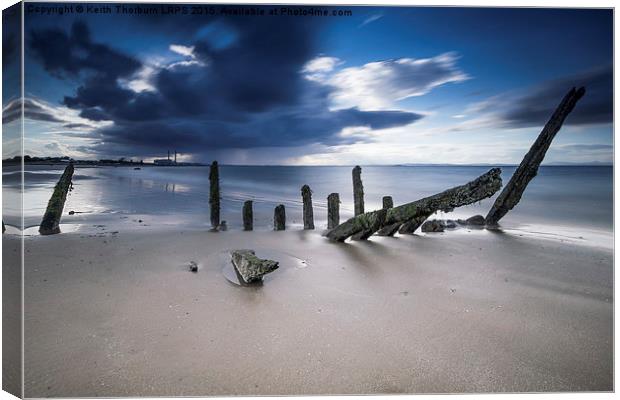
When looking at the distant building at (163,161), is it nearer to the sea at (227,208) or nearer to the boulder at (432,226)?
the sea at (227,208)

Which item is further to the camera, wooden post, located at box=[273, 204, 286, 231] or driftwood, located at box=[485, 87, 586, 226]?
wooden post, located at box=[273, 204, 286, 231]

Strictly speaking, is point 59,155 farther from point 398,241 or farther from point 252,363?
point 398,241

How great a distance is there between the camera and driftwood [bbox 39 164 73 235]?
4.84 m

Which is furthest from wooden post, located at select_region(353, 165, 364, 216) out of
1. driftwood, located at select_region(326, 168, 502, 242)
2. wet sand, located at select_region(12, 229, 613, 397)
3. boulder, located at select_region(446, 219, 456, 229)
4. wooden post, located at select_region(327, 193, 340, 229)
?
wet sand, located at select_region(12, 229, 613, 397)

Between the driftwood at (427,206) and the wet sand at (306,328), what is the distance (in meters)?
0.70

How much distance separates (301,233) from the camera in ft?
20.0

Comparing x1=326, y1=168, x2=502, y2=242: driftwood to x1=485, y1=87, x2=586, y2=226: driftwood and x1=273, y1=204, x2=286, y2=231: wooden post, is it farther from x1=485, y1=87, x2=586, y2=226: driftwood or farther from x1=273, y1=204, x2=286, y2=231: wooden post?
x1=485, y1=87, x2=586, y2=226: driftwood

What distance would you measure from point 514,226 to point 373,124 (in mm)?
4347

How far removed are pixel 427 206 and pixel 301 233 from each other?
2850 mm

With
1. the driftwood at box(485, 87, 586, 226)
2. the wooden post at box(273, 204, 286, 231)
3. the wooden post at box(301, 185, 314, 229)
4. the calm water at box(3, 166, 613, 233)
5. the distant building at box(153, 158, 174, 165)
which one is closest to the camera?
the calm water at box(3, 166, 613, 233)

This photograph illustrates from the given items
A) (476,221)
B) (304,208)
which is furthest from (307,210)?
(476,221)

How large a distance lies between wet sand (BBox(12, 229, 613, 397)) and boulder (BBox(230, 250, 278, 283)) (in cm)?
12

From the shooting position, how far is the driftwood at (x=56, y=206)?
4841mm

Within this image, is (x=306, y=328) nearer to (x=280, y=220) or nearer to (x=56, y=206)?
(x=280, y=220)
